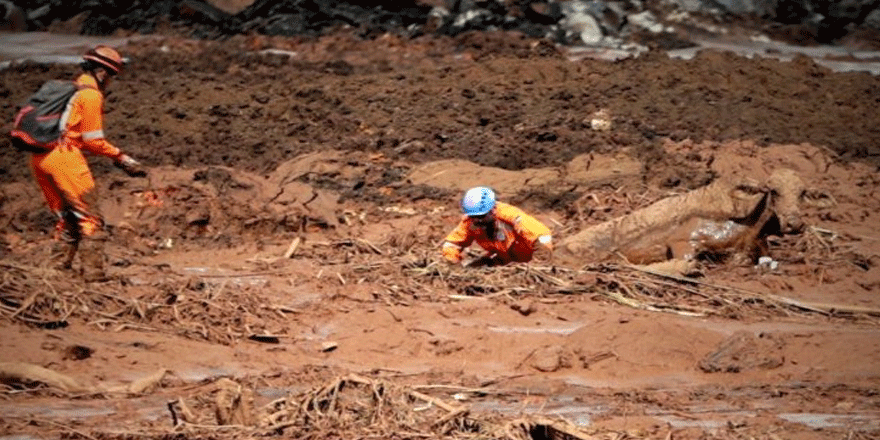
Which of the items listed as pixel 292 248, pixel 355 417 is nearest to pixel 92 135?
pixel 292 248

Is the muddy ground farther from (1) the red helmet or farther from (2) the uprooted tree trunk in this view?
(1) the red helmet

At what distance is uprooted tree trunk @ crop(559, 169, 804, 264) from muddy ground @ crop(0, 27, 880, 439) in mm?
280

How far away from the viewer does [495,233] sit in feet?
40.5

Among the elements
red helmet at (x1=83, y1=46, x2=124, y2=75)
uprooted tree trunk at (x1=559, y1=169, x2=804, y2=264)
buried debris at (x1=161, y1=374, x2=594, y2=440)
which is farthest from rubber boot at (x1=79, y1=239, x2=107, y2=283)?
uprooted tree trunk at (x1=559, y1=169, x2=804, y2=264)

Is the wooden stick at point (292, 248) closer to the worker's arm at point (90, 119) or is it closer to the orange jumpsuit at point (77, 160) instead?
the orange jumpsuit at point (77, 160)

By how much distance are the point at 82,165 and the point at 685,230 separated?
17.0 feet

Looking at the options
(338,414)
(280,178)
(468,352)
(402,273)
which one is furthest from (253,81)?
(338,414)

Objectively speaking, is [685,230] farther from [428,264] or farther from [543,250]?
[428,264]

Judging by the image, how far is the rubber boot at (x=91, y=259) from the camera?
11211mm

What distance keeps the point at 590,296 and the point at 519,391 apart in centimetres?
229

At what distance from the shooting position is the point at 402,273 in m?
12.1

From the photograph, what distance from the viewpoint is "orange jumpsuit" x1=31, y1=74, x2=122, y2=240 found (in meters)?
10.9

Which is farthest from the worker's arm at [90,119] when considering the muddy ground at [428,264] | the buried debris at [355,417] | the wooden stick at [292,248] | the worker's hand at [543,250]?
the worker's hand at [543,250]

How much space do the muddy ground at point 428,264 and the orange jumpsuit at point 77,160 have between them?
51 cm
